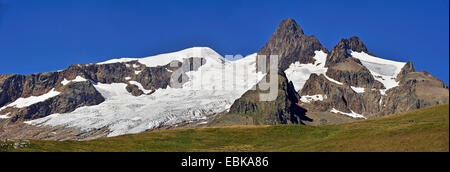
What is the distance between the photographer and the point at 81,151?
83750mm

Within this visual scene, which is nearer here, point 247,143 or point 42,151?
point 42,151

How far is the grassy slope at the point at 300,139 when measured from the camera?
70875 millimetres

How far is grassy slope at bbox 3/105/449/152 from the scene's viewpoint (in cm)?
7088

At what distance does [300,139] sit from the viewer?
97.8 m
